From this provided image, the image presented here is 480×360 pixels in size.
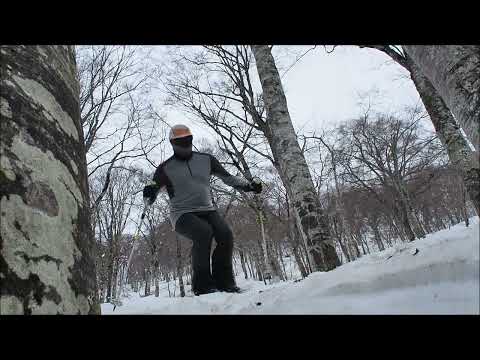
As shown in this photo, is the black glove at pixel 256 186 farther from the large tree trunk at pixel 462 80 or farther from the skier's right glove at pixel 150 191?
the large tree trunk at pixel 462 80

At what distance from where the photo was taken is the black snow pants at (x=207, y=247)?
269 centimetres

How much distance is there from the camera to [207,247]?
2.71m

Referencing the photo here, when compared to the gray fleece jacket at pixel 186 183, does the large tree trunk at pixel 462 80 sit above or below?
below

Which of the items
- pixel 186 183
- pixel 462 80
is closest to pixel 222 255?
pixel 186 183

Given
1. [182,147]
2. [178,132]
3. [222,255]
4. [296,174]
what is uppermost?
[178,132]

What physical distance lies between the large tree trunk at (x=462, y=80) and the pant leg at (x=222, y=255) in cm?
213

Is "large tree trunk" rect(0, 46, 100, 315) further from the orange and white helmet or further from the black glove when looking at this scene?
the black glove

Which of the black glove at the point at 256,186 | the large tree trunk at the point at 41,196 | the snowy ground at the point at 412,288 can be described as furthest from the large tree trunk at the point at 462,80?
the black glove at the point at 256,186

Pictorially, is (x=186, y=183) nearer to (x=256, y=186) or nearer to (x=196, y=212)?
(x=196, y=212)

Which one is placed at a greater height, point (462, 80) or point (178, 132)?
point (178, 132)

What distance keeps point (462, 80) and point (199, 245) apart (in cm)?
218

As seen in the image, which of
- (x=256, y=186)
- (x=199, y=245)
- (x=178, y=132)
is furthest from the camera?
(x=256, y=186)
